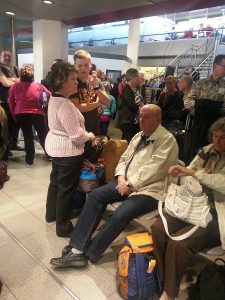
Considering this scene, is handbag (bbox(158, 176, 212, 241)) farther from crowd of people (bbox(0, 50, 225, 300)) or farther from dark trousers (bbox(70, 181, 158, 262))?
dark trousers (bbox(70, 181, 158, 262))

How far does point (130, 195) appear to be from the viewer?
202 cm

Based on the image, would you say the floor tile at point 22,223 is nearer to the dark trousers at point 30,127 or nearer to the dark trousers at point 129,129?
the dark trousers at point 30,127

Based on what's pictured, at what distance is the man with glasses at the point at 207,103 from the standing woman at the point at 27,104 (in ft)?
7.12

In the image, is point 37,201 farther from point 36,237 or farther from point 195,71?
point 195,71

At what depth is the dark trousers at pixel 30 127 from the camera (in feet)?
12.8

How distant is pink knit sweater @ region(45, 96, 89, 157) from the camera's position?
6.70ft

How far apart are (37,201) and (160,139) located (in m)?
1.67

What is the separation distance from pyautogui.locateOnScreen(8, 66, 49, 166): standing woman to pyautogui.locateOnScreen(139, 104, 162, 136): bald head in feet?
7.31

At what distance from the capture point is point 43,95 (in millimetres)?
3889

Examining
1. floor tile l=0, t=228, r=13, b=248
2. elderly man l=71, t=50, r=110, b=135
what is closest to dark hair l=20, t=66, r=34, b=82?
elderly man l=71, t=50, r=110, b=135

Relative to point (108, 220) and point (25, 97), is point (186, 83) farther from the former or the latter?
point (108, 220)

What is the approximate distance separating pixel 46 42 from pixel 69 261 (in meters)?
5.25

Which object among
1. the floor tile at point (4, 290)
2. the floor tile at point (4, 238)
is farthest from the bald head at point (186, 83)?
the floor tile at point (4, 290)

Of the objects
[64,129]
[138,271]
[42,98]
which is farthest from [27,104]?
[138,271]
